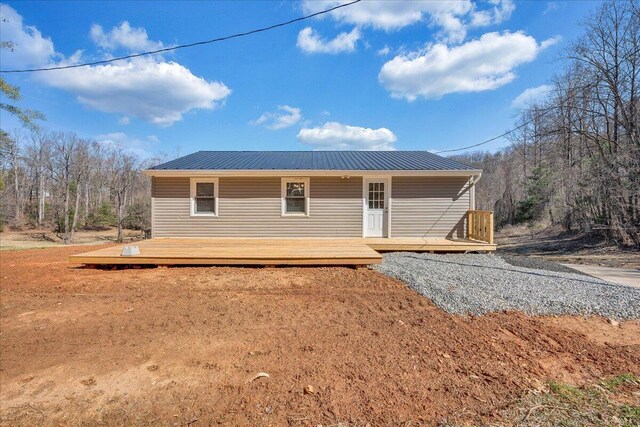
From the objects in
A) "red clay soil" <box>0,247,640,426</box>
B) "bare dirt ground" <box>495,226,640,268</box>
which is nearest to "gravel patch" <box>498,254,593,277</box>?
"bare dirt ground" <box>495,226,640,268</box>

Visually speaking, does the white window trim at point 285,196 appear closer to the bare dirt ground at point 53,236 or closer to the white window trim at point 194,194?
the white window trim at point 194,194

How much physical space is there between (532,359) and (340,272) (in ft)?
11.4

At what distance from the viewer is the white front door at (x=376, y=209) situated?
907cm

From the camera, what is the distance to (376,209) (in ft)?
29.9

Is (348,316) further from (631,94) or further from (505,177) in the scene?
(505,177)

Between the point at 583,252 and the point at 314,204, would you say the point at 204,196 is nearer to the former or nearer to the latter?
the point at 314,204

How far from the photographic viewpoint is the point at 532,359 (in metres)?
2.70

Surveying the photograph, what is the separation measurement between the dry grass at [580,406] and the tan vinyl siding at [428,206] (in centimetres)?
679

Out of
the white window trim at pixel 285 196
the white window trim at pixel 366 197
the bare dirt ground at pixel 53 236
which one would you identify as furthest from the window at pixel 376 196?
the bare dirt ground at pixel 53 236

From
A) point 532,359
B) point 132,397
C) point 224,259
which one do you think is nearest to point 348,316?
point 532,359

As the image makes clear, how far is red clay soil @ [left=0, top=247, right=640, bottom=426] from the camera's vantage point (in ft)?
6.90

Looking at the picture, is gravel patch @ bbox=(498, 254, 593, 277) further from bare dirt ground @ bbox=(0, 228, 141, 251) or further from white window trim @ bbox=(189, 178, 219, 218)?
bare dirt ground @ bbox=(0, 228, 141, 251)

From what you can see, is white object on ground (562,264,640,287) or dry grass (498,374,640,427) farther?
white object on ground (562,264,640,287)

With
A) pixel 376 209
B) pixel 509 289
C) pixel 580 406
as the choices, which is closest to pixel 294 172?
pixel 376 209
